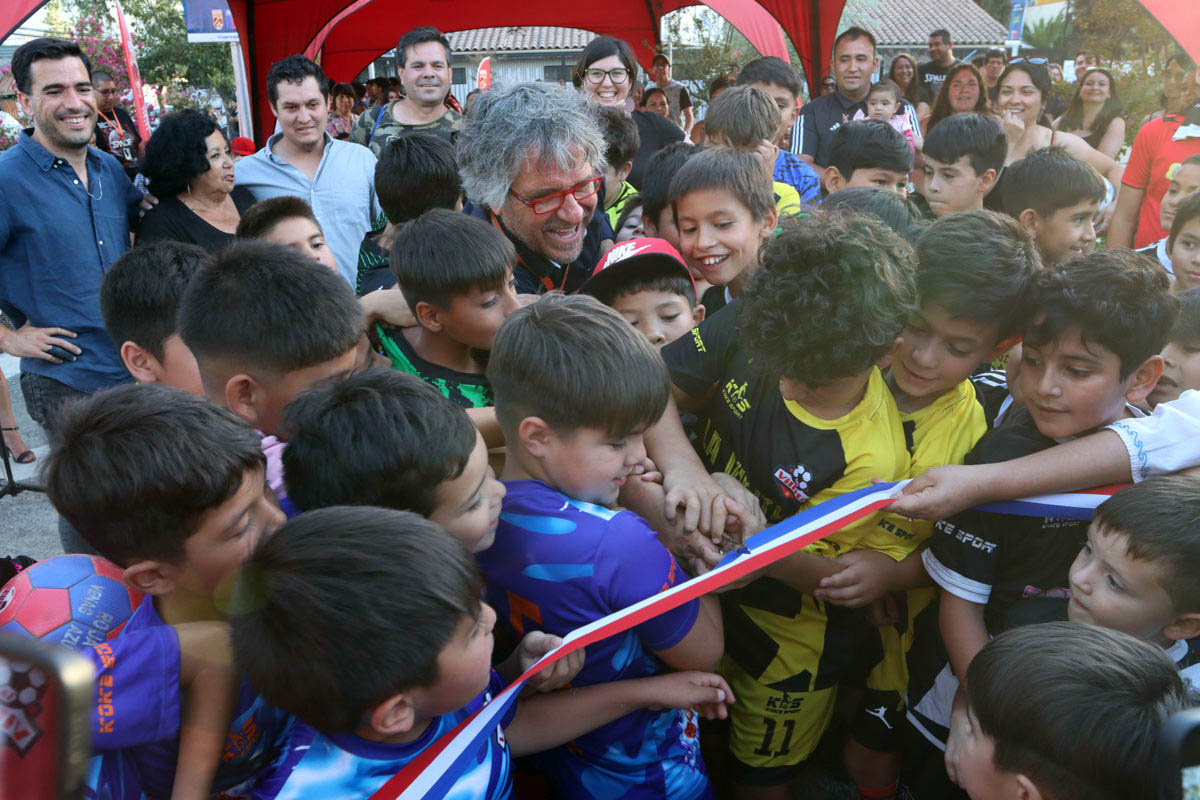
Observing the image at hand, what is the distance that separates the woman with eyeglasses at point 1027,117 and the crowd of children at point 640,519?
174 inches

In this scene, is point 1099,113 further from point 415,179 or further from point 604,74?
point 415,179

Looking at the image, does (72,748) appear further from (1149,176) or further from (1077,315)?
(1149,176)

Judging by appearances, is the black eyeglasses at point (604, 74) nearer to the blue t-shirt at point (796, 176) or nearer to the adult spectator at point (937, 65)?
the blue t-shirt at point (796, 176)

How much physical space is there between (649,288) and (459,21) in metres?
15.3

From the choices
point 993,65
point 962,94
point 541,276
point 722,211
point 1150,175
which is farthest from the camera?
point 993,65

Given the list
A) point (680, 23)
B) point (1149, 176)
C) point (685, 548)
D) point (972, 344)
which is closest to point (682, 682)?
point (685, 548)

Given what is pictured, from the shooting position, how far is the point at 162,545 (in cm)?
147

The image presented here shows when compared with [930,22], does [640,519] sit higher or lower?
higher

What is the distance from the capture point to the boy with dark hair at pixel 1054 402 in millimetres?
1776

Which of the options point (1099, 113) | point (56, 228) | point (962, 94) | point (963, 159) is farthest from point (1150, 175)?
point (56, 228)

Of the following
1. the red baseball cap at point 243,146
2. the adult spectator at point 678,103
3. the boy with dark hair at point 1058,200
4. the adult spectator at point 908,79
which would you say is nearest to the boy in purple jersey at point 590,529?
the boy with dark hair at point 1058,200

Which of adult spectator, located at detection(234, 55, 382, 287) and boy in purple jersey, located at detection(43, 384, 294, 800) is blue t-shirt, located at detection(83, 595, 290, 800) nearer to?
boy in purple jersey, located at detection(43, 384, 294, 800)

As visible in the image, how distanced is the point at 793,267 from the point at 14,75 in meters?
4.58

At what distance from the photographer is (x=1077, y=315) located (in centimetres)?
179
